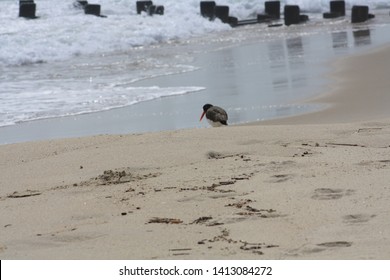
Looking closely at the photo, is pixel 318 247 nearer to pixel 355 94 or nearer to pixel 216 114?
pixel 216 114

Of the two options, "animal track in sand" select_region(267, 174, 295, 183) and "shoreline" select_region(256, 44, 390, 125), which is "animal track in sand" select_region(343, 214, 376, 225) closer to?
"animal track in sand" select_region(267, 174, 295, 183)

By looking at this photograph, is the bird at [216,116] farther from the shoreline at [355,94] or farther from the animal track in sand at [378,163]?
the animal track in sand at [378,163]

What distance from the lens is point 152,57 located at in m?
17.8

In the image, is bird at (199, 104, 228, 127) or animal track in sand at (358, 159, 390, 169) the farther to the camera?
bird at (199, 104, 228, 127)

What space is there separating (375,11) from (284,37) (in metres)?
8.22

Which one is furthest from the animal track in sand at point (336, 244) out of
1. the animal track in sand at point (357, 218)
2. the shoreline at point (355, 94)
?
the shoreline at point (355, 94)

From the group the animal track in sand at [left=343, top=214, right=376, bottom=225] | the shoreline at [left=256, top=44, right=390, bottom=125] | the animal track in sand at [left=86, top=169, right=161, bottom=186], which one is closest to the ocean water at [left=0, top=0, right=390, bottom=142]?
the shoreline at [left=256, top=44, right=390, bottom=125]

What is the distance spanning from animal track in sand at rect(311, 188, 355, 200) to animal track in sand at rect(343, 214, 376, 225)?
427mm

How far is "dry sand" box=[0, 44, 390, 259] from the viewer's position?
15.0ft

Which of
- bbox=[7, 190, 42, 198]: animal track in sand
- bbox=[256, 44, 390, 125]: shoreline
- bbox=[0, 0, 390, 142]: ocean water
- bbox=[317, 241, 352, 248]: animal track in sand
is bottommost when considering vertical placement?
bbox=[0, 0, 390, 142]: ocean water

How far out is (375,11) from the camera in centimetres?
2755

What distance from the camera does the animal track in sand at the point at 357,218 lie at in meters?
4.76

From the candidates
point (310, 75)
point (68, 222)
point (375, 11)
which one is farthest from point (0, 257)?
point (375, 11)

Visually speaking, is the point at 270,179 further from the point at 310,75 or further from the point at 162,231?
the point at 310,75
